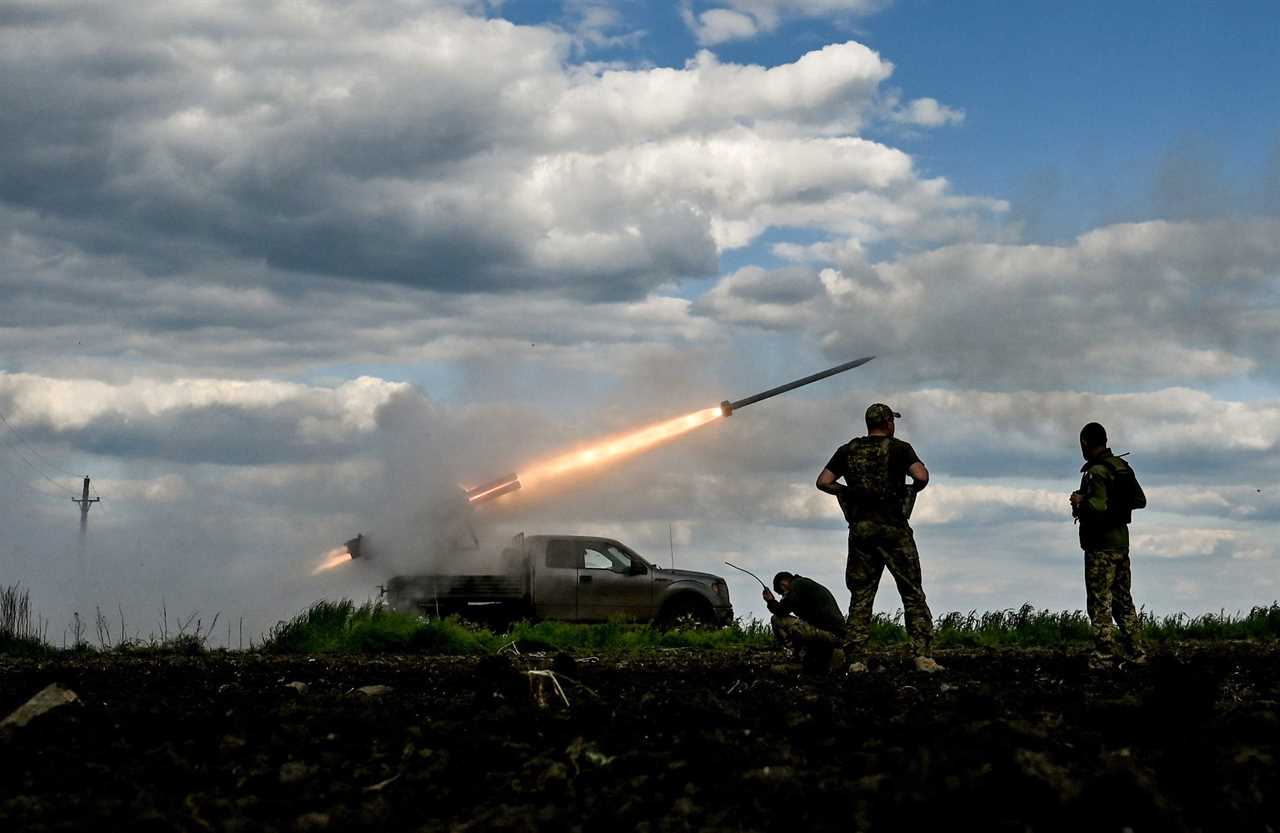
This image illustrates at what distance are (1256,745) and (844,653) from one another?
617 centimetres

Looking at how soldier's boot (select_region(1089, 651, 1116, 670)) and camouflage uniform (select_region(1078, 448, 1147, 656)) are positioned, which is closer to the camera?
soldier's boot (select_region(1089, 651, 1116, 670))

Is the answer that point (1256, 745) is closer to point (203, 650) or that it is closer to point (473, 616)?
point (203, 650)

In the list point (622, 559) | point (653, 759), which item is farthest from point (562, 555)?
point (653, 759)

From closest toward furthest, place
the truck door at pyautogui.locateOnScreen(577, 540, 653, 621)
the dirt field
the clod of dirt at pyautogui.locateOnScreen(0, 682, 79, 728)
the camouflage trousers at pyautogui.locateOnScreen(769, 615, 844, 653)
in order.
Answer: the dirt field < the clod of dirt at pyautogui.locateOnScreen(0, 682, 79, 728) < the camouflage trousers at pyautogui.locateOnScreen(769, 615, 844, 653) < the truck door at pyautogui.locateOnScreen(577, 540, 653, 621)

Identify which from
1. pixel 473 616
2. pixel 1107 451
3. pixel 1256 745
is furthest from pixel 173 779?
pixel 473 616

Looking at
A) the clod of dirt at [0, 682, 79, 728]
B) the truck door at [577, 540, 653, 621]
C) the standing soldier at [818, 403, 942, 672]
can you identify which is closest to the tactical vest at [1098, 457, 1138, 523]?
the standing soldier at [818, 403, 942, 672]

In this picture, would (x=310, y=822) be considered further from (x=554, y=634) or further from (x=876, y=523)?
(x=554, y=634)

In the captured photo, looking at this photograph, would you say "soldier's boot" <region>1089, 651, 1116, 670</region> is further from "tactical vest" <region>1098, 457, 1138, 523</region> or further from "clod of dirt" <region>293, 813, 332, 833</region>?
"clod of dirt" <region>293, 813, 332, 833</region>

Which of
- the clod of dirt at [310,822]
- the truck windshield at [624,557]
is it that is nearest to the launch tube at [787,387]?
the truck windshield at [624,557]

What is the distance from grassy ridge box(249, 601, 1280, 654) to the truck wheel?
4.26 feet

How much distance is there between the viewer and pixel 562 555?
23.5 meters

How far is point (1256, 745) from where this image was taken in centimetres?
699

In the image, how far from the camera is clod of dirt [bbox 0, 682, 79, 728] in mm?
8545

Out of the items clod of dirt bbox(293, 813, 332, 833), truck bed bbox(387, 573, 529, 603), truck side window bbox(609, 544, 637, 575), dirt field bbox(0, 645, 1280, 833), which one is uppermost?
truck side window bbox(609, 544, 637, 575)
